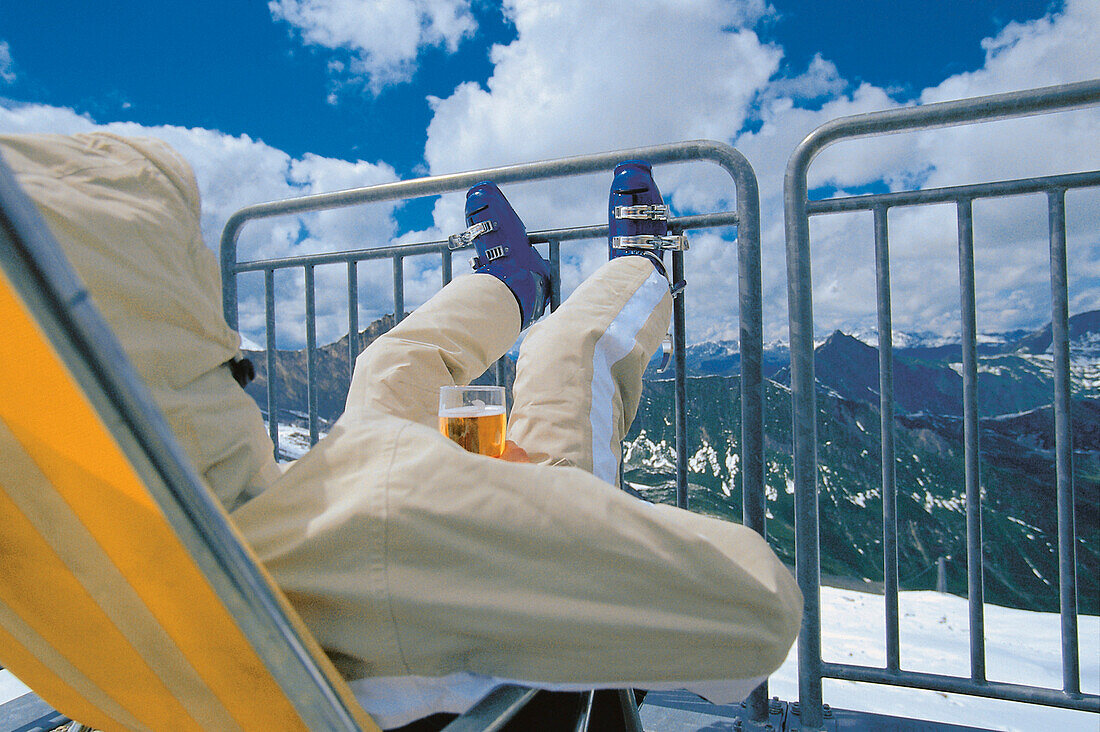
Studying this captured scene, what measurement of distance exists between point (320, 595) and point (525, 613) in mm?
193

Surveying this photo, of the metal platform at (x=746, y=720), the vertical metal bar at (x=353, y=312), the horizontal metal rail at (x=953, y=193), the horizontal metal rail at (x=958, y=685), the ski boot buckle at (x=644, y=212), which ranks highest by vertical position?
the ski boot buckle at (x=644, y=212)

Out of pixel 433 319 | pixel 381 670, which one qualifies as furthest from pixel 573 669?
pixel 433 319

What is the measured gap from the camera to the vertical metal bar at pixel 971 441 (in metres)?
1.37

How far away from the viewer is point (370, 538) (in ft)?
1.66

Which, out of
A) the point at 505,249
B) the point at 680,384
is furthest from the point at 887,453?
the point at 505,249

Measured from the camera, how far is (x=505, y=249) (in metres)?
1.82

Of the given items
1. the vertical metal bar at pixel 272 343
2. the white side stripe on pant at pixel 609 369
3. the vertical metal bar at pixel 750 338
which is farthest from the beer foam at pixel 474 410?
the vertical metal bar at pixel 272 343

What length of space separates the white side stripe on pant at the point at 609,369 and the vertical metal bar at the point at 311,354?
51.5 inches

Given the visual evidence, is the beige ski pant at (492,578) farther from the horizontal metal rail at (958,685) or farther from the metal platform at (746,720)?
the horizontal metal rail at (958,685)

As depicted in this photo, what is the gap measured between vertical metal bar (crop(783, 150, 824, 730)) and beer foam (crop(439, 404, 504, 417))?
946mm

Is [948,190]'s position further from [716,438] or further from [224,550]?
[224,550]

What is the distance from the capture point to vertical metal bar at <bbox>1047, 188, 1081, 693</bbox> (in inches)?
51.4

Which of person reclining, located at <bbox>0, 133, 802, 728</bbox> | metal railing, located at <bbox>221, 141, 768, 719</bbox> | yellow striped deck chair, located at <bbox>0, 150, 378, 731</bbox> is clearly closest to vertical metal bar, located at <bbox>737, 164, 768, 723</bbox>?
metal railing, located at <bbox>221, 141, 768, 719</bbox>

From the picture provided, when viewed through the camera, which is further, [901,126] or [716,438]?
[716,438]
